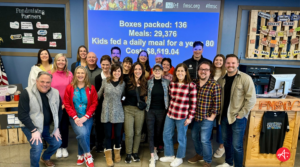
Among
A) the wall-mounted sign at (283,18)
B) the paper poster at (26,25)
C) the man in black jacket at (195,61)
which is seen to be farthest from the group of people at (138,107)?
the wall-mounted sign at (283,18)

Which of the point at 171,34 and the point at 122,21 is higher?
the point at 122,21

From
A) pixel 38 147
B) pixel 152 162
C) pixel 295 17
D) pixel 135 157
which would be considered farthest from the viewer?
pixel 295 17

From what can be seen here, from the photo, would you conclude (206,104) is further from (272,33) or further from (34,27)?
(34,27)

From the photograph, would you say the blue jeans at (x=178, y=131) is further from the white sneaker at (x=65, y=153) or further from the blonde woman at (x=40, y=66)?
the blonde woman at (x=40, y=66)

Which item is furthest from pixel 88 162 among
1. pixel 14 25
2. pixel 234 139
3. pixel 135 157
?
pixel 14 25

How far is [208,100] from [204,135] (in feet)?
1.61

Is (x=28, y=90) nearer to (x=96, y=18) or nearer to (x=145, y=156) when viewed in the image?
(x=145, y=156)

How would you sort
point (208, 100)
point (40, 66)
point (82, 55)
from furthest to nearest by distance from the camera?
1. point (82, 55)
2. point (40, 66)
3. point (208, 100)

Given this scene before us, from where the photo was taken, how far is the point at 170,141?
2686 mm

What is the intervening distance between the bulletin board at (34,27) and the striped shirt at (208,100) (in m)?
3.23

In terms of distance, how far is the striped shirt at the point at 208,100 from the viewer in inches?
93.8

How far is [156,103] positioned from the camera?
261cm

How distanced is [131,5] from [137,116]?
262cm

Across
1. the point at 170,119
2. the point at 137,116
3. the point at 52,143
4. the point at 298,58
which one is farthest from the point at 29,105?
the point at 298,58
